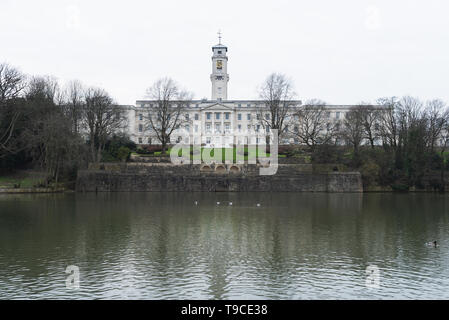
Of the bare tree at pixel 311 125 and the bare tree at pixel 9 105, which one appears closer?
the bare tree at pixel 9 105

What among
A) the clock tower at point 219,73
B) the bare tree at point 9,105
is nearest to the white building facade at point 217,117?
the clock tower at point 219,73

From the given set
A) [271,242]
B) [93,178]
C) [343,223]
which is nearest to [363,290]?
[271,242]

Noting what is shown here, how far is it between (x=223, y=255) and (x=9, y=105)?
3731 centimetres

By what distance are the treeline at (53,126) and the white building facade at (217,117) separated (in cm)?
2291

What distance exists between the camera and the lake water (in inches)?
434

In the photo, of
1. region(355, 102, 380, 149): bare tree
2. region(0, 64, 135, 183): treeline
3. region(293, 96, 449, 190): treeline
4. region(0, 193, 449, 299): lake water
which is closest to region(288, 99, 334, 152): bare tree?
region(293, 96, 449, 190): treeline

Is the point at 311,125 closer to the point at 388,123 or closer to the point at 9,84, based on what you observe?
the point at 388,123

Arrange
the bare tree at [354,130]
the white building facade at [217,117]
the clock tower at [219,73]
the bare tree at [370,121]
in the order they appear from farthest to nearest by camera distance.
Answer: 1. the clock tower at [219,73]
2. the white building facade at [217,117]
3. the bare tree at [370,121]
4. the bare tree at [354,130]

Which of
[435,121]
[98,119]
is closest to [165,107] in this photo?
[98,119]

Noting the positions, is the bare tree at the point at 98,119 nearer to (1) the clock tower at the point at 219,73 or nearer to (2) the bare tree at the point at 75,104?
(2) the bare tree at the point at 75,104

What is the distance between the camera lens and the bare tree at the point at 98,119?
2058 inches

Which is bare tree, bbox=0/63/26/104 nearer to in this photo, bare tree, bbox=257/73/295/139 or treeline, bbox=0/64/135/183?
treeline, bbox=0/64/135/183
